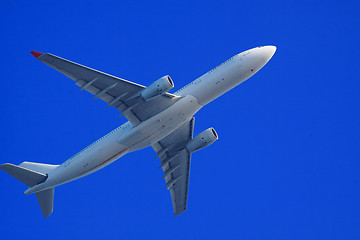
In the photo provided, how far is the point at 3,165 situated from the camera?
4459cm

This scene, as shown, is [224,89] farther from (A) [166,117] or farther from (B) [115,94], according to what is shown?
(B) [115,94]

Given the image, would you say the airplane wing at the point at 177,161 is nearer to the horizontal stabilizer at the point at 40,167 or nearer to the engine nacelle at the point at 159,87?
the engine nacelle at the point at 159,87

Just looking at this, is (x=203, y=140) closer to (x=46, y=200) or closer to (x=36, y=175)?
(x=36, y=175)

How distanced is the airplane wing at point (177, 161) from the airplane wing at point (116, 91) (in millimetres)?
5931

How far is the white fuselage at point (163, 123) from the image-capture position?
44562 mm

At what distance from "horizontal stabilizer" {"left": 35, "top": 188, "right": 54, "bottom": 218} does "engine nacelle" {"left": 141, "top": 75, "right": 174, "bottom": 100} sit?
15395 millimetres

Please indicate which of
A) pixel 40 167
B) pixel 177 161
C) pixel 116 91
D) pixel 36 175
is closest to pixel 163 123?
pixel 116 91

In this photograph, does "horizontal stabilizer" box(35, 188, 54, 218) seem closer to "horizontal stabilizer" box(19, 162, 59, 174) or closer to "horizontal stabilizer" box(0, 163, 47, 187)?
"horizontal stabilizer" box(0, 163, 47, 187)

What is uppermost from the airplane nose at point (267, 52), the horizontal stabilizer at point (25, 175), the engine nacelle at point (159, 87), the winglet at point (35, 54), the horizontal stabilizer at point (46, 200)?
the airplane nose at point (267, 52)

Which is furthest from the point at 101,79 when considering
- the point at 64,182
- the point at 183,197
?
the point at 183,197

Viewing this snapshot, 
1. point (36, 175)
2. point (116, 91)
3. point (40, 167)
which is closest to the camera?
point (116, 91)

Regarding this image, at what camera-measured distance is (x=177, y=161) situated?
175 ft

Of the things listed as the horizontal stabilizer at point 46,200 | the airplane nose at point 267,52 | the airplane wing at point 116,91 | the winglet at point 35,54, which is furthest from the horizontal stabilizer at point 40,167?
the airplane nose at point 267,52

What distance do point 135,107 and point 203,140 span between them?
8.67 m
